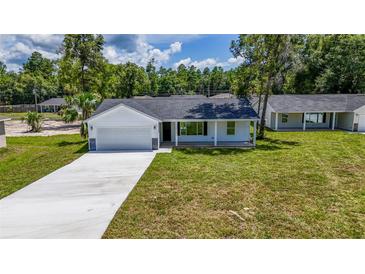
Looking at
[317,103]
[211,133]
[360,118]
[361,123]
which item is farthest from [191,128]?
[361,123]

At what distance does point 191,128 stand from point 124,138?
15.7 feet

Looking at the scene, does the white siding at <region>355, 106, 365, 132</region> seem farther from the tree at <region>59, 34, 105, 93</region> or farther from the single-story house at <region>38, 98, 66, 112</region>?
the single-story house at <region>38, 98, 66, 112</region>

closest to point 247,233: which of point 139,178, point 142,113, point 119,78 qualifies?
point 139,178

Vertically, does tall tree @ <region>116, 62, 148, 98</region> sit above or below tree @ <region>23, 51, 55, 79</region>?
below

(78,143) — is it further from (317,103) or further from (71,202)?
(317,103)

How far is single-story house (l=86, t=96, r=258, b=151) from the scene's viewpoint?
15695 millimetres

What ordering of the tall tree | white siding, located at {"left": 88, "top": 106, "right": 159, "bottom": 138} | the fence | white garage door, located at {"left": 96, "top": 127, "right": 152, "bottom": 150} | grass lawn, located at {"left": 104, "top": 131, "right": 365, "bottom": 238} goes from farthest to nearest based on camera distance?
1. the fence
2. the tall tree
3. white garage door, located at {"left": 96, "top": 127, "right": 152, "bottom": 150}
4. white siding, located at {"left": 88, "top": 106, "right": 159, "bottom": 138}
5. grass lawn, located at {"left": 104, "top": 131, "right": 365, "bottom": 238}

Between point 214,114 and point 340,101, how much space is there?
16.5 m

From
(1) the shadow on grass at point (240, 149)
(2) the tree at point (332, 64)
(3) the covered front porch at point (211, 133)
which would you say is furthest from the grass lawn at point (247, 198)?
(2) the tree at point (332, 64)

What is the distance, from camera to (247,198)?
812 centimetres

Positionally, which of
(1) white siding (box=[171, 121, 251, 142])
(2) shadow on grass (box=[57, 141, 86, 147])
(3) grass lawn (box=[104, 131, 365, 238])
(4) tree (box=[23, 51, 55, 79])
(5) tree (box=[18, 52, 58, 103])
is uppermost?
(4) tree (box=[23, 51, 55, 79])

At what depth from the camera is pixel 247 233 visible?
19.7 ft

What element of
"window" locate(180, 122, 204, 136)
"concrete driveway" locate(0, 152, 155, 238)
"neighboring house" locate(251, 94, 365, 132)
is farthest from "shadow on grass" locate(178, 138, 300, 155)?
"neighboring house" locate(251, 94, 365, 132)

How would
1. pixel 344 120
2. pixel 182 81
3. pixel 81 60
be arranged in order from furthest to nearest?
1. pixel 182 81
2. pixel 81 60
3. pixel 344 120
